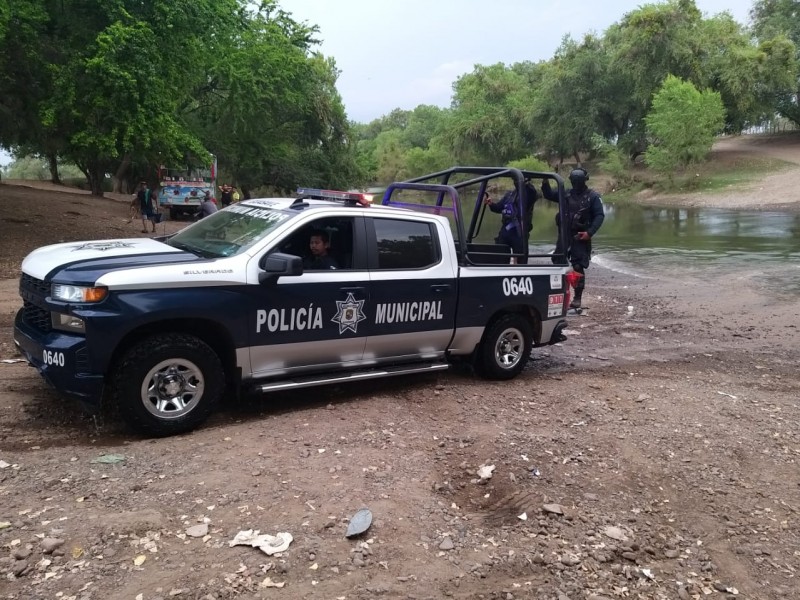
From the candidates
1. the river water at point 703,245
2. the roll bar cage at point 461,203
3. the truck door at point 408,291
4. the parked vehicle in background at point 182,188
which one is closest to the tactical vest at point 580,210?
the roll bar cage at point 461,203

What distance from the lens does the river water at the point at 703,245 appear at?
16297 millimetres

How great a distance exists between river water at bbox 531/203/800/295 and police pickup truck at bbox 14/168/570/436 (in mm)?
9508

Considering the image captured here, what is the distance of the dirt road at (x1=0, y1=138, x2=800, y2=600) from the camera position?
3.35 meters

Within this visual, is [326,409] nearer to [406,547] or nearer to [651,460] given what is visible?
[406,547]

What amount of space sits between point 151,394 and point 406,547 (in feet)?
7.50

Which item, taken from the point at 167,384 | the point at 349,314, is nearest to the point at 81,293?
the point at 167,384

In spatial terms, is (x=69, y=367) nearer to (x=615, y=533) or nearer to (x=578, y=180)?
(x=615, y=533)

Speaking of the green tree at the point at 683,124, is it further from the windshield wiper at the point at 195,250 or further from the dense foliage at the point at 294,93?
the windshield wiper at the point at 195,250

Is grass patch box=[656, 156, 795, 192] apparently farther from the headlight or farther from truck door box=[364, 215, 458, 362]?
the headlight

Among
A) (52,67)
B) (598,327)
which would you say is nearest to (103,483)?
(598,327)

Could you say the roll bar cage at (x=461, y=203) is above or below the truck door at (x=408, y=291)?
above

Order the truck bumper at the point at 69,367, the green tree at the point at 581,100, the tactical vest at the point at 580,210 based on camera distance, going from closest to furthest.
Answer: the truck bumper at the point at 69,367
the tactical vest at the point at 580,210
the green tree at the point at 581,100

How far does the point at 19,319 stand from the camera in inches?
209

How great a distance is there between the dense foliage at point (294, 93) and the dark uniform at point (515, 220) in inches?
390
